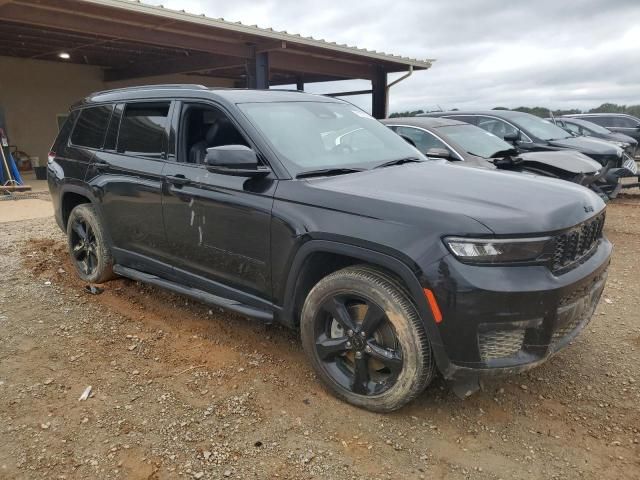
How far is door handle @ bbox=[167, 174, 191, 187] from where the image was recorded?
3.59 meters

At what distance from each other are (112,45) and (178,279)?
10920mm

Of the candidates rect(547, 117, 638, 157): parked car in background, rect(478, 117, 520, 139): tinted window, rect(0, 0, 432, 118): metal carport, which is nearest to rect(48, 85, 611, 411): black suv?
rect(478, 117, 520, 139): tinted window

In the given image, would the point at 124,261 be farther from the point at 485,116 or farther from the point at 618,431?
the point at 485,116

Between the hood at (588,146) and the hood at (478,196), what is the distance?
21.8 ft

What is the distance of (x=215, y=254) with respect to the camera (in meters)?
3.46

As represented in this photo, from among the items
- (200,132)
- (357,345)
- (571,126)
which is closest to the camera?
(357,345)

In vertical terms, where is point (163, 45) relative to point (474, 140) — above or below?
above

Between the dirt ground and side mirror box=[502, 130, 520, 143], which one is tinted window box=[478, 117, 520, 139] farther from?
the dirt ground

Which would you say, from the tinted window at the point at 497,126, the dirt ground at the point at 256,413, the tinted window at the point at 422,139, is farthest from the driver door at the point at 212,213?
the tinted window at the point at 497,126

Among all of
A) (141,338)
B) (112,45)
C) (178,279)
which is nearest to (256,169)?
(178,279)

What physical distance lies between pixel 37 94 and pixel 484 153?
46.0 ft

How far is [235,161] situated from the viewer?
2994mm

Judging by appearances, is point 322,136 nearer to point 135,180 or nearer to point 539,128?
point 135,180

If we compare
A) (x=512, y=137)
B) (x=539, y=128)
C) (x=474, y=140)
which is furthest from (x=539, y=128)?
(x=474, y=140)
